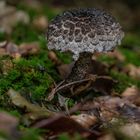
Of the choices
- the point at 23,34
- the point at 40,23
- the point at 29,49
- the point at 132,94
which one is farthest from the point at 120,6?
the point at 132,94

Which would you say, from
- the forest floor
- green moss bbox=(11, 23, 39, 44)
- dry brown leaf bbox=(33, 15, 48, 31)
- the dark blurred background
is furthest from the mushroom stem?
the dark blurred background

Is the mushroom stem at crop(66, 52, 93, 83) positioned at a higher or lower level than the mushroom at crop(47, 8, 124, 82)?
lower

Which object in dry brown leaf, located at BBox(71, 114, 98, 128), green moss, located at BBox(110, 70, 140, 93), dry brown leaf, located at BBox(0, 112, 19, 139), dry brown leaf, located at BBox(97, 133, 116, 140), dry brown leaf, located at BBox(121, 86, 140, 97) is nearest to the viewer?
dry brown leaf, located at BBox(0, 112, 19, 139)

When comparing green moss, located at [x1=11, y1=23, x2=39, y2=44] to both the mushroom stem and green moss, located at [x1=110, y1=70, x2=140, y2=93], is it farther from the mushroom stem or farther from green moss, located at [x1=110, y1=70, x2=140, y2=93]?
the mushroom stem

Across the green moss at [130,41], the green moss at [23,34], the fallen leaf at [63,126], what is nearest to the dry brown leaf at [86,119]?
the fallen leaf at [63,126]

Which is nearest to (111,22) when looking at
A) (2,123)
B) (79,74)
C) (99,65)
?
(79,74)

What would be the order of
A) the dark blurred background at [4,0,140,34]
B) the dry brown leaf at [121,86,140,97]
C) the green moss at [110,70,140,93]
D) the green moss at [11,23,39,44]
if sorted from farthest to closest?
the dark blurred background at [4,0,140,34], the green moss at [11,23,39,44], the green moss at [110,70,140,93], the dry brown leaf at [121,86,140,97]

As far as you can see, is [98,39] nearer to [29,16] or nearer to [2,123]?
[2,123]
